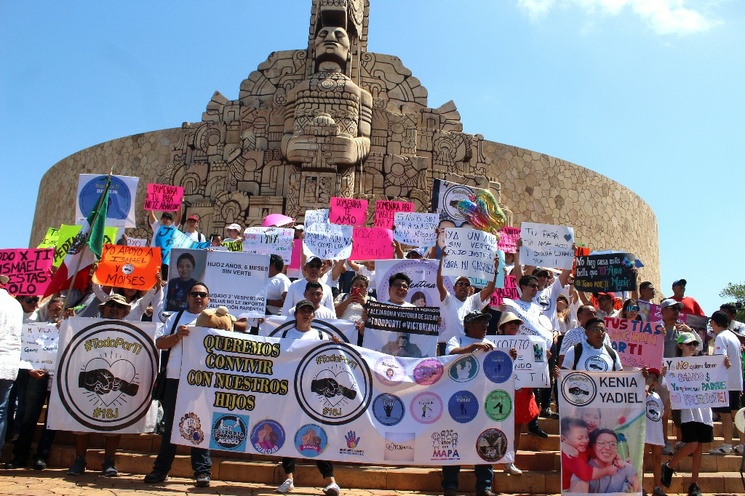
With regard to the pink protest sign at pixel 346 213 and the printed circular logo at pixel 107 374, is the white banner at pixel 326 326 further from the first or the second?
the pink protest sign at pixel 346 213

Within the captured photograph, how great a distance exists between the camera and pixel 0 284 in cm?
715

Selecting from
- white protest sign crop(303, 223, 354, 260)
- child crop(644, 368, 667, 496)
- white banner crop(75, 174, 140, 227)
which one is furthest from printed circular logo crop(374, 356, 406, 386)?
white banner crop(75, 174, 140, 227)

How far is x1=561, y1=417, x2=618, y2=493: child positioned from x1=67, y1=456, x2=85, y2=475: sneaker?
155 inches

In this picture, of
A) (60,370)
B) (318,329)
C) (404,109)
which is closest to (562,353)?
(318,329)

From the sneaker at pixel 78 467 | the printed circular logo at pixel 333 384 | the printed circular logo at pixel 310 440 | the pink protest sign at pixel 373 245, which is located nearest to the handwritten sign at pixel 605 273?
the pink protest sign at pixel 373 245

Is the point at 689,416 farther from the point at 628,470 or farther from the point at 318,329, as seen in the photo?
the point at 318,329

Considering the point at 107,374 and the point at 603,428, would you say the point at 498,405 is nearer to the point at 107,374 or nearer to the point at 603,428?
the point at 603,428

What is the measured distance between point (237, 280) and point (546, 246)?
431cm

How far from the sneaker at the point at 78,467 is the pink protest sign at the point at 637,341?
4.87 m

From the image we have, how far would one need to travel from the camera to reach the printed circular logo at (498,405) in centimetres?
626

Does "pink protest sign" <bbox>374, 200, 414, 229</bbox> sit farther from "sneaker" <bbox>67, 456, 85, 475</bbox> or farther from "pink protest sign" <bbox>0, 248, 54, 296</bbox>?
"sneaker" <bbox>67, 456, 85, 475</bbox>

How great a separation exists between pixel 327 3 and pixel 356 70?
66.1 inches

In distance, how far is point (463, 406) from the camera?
247 inches

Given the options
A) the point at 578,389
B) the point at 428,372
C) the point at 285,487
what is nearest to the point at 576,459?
the point at 578,389
